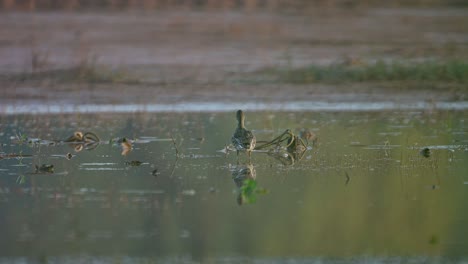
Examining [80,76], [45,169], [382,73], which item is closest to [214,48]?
[80,76]

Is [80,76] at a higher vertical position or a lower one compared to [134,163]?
higher

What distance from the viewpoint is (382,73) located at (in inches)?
692

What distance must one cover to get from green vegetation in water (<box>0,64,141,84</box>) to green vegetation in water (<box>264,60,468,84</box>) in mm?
2502

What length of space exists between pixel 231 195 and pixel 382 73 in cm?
862

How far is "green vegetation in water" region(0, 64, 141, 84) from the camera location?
58.5ft

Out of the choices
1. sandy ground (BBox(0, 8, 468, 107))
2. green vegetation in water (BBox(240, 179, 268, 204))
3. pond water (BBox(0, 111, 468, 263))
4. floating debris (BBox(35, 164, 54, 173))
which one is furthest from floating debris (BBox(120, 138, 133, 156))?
sandy ground (BBox(0, 8, 468, 107))

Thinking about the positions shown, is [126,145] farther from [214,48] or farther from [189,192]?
[214,48]

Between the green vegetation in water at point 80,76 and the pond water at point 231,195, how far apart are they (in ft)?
12.0

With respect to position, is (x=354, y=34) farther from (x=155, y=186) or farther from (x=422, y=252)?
(x=422, y=252)

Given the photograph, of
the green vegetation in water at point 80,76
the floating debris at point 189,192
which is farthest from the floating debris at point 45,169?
the green vegetation in water at point 80,76

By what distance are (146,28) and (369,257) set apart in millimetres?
16272

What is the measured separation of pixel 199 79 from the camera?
59.0ft

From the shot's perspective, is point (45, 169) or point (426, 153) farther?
point (426, 153)

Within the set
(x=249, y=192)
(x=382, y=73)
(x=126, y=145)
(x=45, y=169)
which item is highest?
(x=382, y=73)
